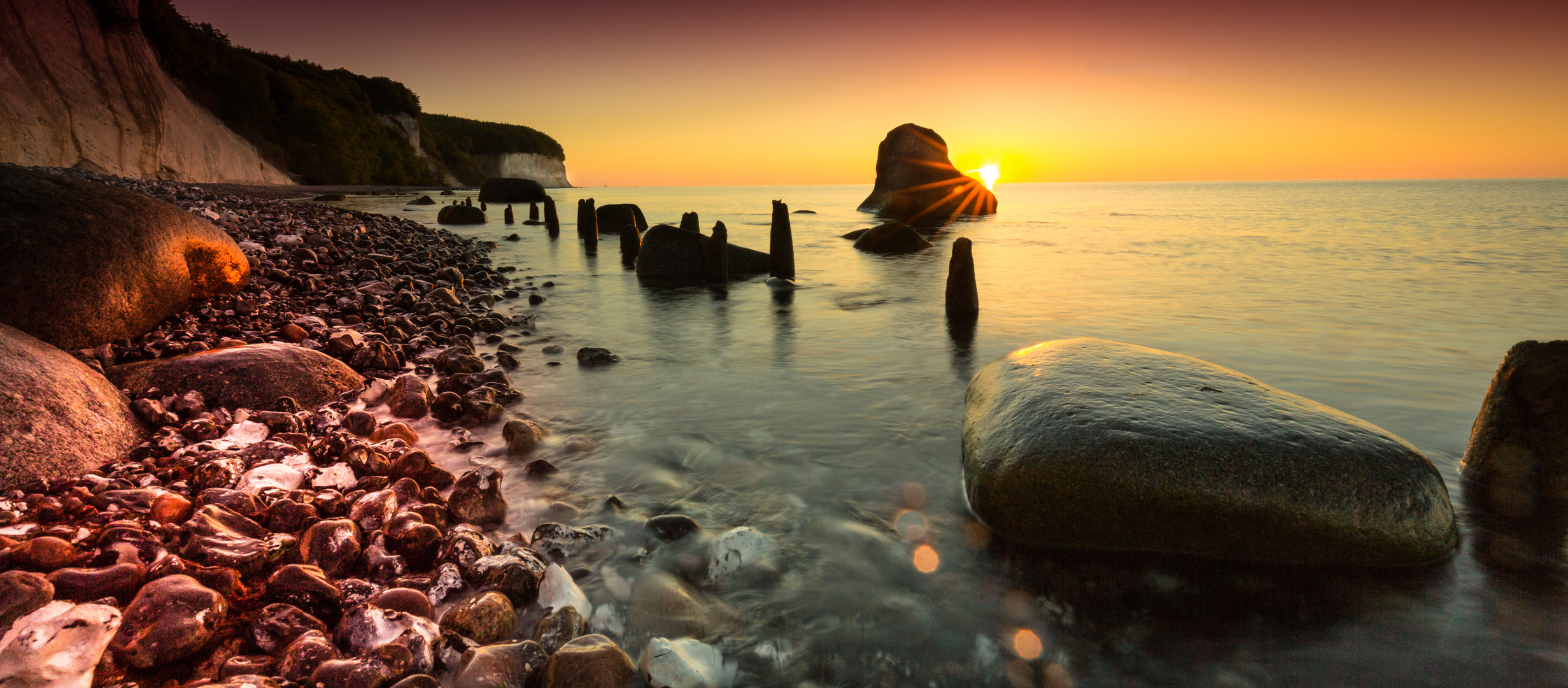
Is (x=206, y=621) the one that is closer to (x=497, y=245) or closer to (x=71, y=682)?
(x=71, y=682)

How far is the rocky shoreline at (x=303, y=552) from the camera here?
2092 millimetres

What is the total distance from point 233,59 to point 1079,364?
66.1m

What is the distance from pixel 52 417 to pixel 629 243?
51.2 ft

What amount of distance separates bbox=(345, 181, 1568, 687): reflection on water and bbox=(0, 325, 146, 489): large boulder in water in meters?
1.64

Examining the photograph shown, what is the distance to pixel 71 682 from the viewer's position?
6.26 ft

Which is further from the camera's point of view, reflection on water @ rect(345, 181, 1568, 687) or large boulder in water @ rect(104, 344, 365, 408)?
large boulder in water @ rect(104, 344, 365, 408)

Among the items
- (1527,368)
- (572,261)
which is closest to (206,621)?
(1527,368)

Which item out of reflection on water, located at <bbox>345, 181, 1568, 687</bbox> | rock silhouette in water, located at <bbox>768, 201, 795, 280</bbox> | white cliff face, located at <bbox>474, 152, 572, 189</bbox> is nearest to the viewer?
reflection on water, located at <bbox>345, 181, 1568, 687</bbox>

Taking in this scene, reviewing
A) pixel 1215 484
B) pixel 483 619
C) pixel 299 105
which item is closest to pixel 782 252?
pixel 1215 484

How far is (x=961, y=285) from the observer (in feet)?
34.6

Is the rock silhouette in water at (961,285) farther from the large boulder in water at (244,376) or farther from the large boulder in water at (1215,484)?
the large boulder in water at (244,376)

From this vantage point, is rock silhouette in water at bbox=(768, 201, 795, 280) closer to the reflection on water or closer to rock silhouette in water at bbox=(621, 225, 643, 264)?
the reflection on water

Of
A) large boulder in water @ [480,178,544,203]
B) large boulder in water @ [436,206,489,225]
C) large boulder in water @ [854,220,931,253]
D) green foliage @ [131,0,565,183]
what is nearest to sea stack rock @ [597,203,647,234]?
large boulder in water @ [436,206,489,225]

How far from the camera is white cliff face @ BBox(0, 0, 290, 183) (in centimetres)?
2466
